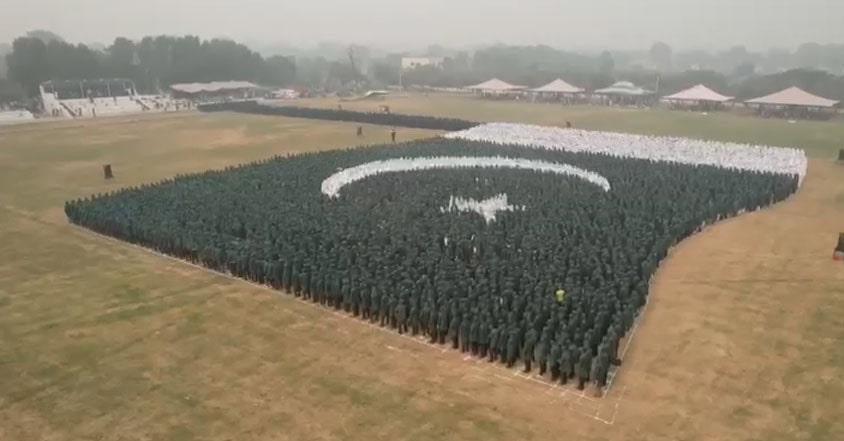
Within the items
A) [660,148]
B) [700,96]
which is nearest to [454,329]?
[660,148]

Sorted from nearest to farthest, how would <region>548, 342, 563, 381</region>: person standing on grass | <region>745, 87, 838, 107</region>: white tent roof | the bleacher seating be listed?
<region>548, 342, 563, 381</region>: person standing on grass, <region>745, 87, 838, 107</region>: white tent roof, the bleacher seating

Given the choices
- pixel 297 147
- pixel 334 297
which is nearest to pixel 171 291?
pixel 334 297

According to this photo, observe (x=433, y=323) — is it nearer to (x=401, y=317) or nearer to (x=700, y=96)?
(x=401, y=317)

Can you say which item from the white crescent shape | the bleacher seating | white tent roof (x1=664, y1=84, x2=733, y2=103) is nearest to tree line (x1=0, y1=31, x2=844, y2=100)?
the bleacher seating

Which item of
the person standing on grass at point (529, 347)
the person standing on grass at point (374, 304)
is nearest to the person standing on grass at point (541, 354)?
the person standing on grass at point (529, 347)

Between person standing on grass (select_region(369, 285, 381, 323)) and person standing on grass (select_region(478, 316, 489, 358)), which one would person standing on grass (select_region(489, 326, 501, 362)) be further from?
person standing on grass (select_region(369, 285, 381, 323))

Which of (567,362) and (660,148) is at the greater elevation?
(660,148)
